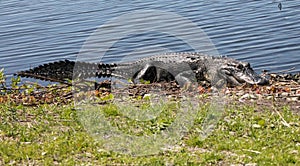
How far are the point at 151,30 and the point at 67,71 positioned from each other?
4803mm

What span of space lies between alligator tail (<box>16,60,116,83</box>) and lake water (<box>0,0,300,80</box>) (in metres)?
1.90

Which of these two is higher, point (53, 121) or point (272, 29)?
point (272, 29)

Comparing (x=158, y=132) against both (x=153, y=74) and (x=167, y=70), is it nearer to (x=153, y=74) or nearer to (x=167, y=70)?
(x=167, y=70)

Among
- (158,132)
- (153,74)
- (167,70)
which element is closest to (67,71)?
(153,74)

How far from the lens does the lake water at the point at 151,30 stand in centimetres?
1473

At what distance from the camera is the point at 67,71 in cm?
1267

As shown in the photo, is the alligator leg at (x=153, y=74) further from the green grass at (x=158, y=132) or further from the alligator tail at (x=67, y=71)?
the green grass at (x=158, y=132)

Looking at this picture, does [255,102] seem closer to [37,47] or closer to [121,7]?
[37,47]

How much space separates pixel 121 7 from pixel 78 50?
4380mm

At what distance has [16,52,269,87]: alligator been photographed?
11.2 meters

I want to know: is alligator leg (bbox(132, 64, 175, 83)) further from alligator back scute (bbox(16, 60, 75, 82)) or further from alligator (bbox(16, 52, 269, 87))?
alligator back scute (bbox(16, 60, 75, 82))

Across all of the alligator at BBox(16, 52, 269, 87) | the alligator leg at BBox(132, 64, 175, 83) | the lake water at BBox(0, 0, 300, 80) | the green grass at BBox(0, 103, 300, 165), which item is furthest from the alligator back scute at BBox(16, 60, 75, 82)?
the green grass at BBox(0, 103, 300, 165)

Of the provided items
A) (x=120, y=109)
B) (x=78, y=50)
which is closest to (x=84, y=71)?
(x=78, y=50)

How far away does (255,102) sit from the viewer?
8867 millimetres
